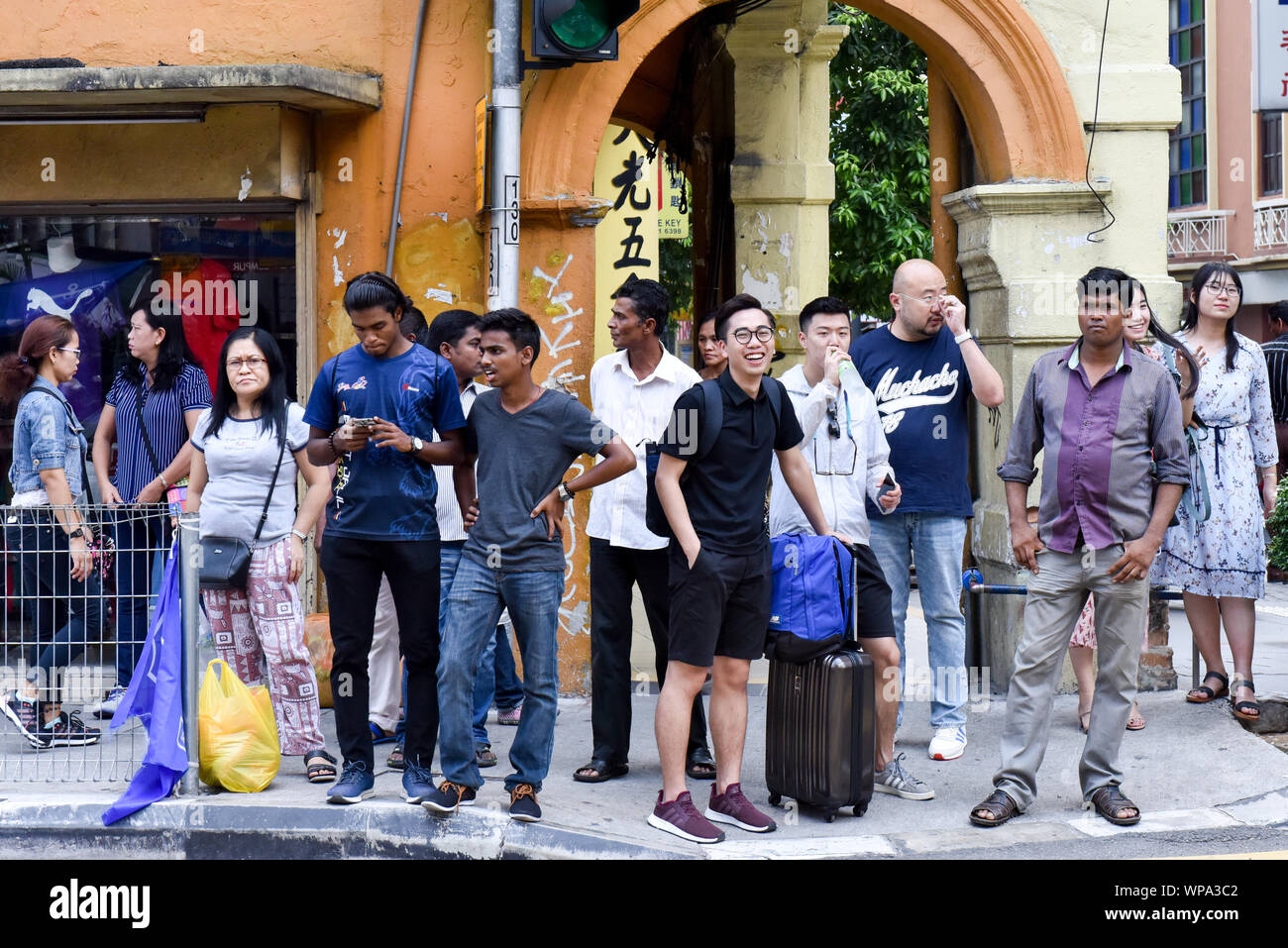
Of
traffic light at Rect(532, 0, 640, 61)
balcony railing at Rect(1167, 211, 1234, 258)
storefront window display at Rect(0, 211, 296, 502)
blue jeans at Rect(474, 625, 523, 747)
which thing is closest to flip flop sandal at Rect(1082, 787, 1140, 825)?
blue jeans at Rect(474, 625, 523, 747)

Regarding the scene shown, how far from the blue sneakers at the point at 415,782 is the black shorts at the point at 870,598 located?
1.79m

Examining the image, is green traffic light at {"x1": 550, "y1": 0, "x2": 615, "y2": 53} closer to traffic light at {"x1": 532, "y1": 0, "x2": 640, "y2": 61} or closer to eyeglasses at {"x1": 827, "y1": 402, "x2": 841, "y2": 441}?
traffic light at {"x1": 532, "y1": 0, "x2": 640, "y2": 61}

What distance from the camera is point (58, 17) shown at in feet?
25.7

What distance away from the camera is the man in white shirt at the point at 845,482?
616cm

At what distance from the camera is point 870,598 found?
20.2ft

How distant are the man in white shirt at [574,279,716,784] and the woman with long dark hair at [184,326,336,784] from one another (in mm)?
1159

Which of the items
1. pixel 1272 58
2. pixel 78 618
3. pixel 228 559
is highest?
pixel 1272 58

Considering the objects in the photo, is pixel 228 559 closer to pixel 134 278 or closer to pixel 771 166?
pixel 134 278

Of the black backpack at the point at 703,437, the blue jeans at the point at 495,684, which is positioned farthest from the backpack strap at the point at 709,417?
the blue jeans at the point at 495,684

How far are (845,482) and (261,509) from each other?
2430 mm

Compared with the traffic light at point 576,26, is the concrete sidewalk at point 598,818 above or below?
below

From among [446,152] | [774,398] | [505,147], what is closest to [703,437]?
[774,398]

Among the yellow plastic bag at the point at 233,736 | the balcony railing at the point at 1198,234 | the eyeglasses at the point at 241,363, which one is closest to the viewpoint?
the yellow plastic bag at the point at 233,736

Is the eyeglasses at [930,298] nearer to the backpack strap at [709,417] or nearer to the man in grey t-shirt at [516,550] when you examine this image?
the backpack strap at [709,417]
